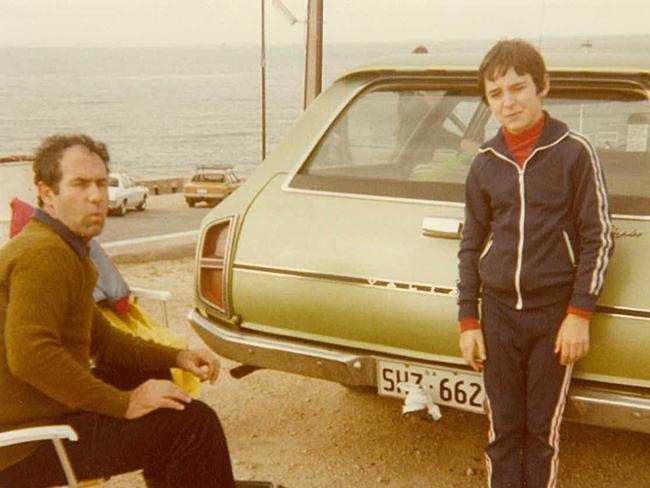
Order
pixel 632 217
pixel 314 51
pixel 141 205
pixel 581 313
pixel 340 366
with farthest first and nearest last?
pixel 141 205
pixel 314 51
pixel 340 366
pixel 632 217
pixel 581 313

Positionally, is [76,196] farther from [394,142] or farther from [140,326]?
[394,142]

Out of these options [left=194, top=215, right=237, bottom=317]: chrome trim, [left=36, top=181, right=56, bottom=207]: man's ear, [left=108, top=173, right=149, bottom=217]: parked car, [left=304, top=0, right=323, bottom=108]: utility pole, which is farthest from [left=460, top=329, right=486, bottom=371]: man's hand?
[left=108, top=173, right=149, bottom=217]: parked car

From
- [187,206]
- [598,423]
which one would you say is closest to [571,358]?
[598,423]

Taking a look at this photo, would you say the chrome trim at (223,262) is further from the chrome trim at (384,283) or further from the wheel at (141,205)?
the wheel at (141,205)

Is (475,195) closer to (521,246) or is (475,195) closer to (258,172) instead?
(521,246)

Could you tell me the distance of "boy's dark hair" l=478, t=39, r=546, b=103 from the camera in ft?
10.2

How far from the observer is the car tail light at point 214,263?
410cm

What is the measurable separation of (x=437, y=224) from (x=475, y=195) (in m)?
0.33

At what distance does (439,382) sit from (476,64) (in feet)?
4.48

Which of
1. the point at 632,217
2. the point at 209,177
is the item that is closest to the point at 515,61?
the point at 632,217

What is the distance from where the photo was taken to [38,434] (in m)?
2.55

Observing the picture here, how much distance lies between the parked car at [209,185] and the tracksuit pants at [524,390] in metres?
44.3

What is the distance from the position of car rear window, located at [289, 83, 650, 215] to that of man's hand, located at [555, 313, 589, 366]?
1.91 feet

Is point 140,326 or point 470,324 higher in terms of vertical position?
point 470,324
